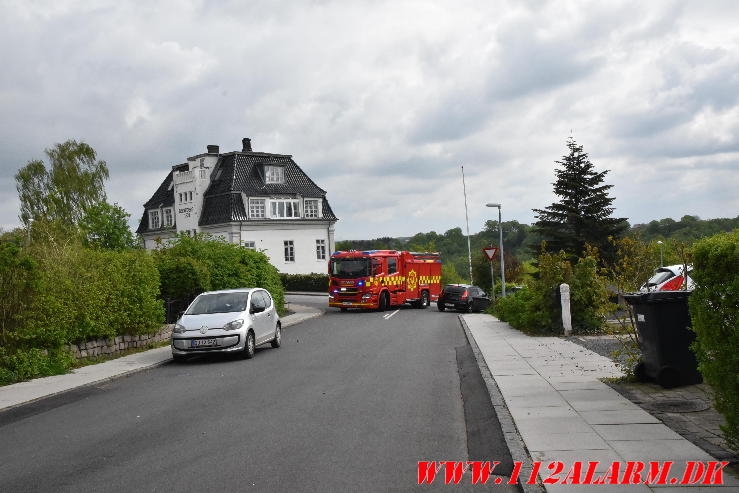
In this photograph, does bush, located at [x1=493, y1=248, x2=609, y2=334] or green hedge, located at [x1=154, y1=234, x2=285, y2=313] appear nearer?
bush, located at [x1=493, y1=248, x2=609, y2=334]

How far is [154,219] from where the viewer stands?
71.2 m

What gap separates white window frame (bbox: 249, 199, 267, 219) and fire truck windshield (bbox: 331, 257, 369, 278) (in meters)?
27.1

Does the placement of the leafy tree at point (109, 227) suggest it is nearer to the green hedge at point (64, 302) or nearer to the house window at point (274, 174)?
the green hedge at point (64, 302)

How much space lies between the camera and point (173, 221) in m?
68.6

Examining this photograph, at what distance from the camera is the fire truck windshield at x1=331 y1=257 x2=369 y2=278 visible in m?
35.0

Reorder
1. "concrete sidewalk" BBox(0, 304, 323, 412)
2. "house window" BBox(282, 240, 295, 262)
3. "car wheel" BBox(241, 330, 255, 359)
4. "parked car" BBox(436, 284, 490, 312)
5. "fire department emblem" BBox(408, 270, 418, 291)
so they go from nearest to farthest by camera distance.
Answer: "concrete sidewalk" BBox(0, 304, 323, 412)
"car wheel" BBox(241, 330, 255, 359)
"parked car" BBox(436, 284, 490, 312)
"fire department emblem" BBox(408, 270, 418, 291)
"house window" BBox(282, 240, 295, 262)

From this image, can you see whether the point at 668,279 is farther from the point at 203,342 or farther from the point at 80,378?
the point at 80,378

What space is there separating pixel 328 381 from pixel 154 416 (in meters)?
3.48

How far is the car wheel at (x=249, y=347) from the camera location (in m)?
16.0

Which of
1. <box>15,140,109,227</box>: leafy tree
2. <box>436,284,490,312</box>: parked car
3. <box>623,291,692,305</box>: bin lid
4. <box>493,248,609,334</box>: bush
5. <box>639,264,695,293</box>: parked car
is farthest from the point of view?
<box>15,140,109,227</box>: leafy tree

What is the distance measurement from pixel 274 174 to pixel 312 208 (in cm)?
470

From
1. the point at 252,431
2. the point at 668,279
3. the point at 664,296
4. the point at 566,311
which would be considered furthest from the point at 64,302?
the point at 668,279

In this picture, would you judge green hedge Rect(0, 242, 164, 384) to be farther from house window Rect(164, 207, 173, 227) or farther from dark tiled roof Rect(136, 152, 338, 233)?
house window Rect(164, 207, 173, 227)

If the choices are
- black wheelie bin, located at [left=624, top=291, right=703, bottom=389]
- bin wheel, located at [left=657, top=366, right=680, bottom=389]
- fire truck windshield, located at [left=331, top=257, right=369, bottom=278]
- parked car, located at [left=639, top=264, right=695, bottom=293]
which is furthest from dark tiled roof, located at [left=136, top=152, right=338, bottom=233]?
bin wheel, located at [left=657, top=366, right=680, bottom=389]
